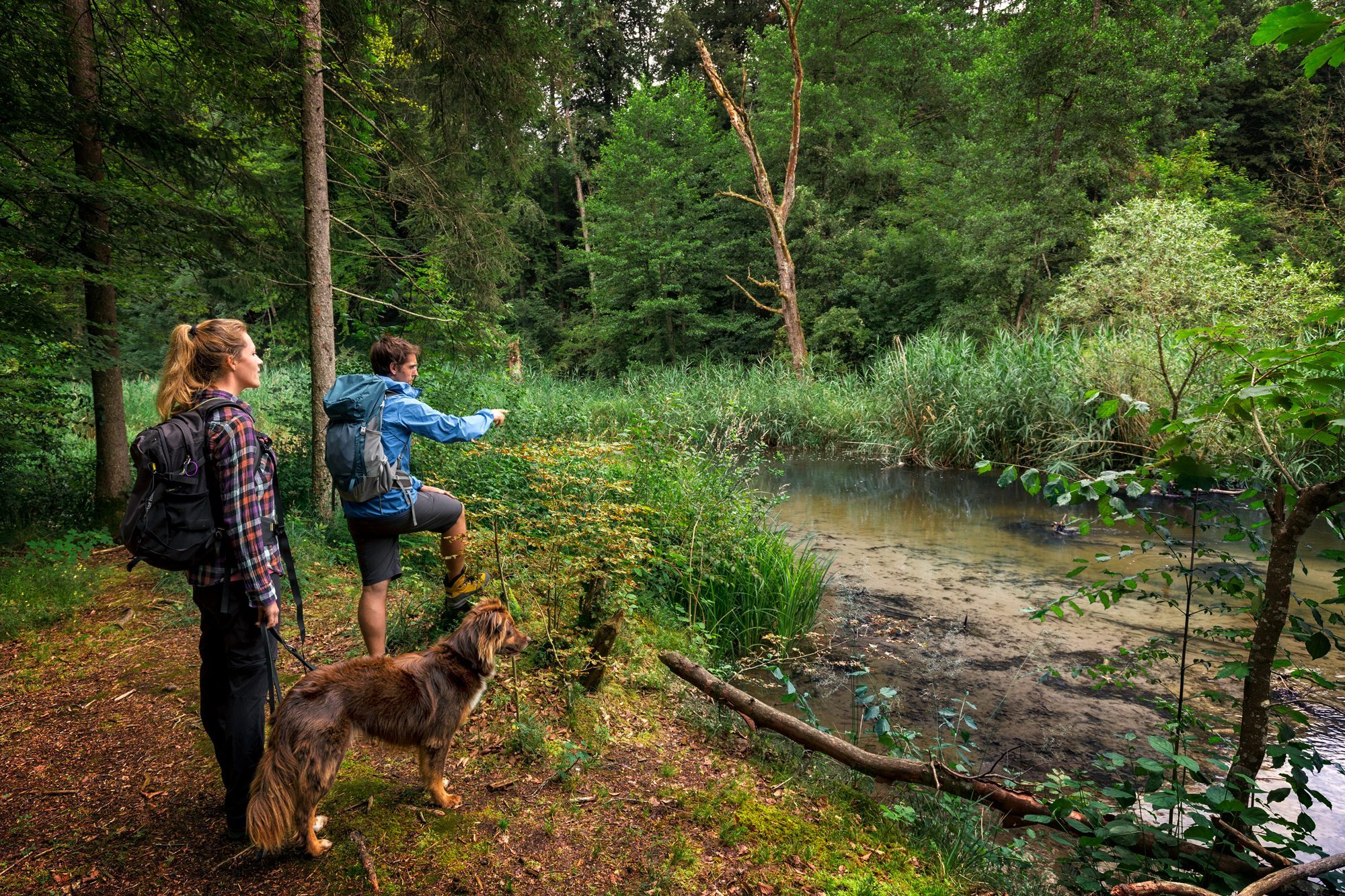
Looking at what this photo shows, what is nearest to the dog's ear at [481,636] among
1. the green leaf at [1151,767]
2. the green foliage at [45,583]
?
the green leaf at [1151,767]

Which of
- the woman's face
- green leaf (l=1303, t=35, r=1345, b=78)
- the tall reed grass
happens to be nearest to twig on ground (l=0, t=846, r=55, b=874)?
the woman's face

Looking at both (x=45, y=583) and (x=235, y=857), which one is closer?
(x=235, y=857)

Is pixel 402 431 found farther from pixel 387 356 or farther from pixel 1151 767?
pixel 1151 767

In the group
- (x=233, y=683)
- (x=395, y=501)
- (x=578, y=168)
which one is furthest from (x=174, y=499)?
(x=578, y=168)

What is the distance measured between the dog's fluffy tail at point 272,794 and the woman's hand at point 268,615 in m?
0.36

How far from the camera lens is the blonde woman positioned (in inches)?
89.0

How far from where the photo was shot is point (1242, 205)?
17078 millimetres

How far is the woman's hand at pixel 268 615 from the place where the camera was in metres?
2.30

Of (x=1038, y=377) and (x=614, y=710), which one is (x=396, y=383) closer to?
(x=614, y=710)

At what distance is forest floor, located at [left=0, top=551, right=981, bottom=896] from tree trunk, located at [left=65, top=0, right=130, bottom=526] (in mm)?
2985

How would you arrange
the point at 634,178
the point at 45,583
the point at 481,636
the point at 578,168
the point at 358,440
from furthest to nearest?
the point at 578,168 < the point at 634,178 < the point at 45,583 < the point at 358,440 < the point at 481,636

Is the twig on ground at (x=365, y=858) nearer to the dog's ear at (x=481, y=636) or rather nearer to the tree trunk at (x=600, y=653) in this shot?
the dog's ear at (x=481, y=636)

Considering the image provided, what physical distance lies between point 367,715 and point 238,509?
2.83 feet

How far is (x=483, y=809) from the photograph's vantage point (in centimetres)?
274
